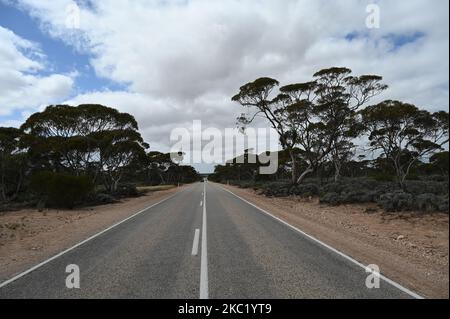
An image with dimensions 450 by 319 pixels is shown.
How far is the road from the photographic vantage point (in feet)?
18.3

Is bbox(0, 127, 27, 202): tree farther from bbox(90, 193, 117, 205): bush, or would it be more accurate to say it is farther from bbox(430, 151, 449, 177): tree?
bbox(430, 151, 449, 177): tree

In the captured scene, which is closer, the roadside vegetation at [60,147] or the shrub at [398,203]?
the shrub at [398,203]

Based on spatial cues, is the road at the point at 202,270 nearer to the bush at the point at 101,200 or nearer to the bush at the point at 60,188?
the bush at the point at 60,188

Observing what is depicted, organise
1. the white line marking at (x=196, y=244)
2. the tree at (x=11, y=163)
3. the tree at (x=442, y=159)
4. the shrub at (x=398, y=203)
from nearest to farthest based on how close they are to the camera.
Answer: the white line marking at (x=196, y=244) → the tree at (x=442, y=159) → the shrub at (x=398, y=203) → the tree at (x=11, y=163)

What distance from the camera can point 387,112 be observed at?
97.9 ft

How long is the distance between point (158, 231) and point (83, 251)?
10.7 feet

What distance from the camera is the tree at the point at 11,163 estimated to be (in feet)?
99.0

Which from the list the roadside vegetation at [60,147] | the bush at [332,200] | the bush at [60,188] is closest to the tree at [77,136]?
the roadside vegetation at [60,147]

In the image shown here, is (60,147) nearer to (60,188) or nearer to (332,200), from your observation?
(60,188)

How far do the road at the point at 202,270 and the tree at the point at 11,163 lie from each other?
79.3ft

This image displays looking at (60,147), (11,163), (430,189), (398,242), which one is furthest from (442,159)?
(11,163)

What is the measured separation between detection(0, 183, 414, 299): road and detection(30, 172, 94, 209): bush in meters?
14.2

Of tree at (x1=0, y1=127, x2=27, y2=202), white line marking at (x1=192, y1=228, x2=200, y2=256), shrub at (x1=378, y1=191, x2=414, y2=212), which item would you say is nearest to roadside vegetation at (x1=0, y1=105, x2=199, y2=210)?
tree at (x1=0, y1=127, x2=27, y2=202)

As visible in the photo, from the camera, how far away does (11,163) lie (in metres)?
30.5
